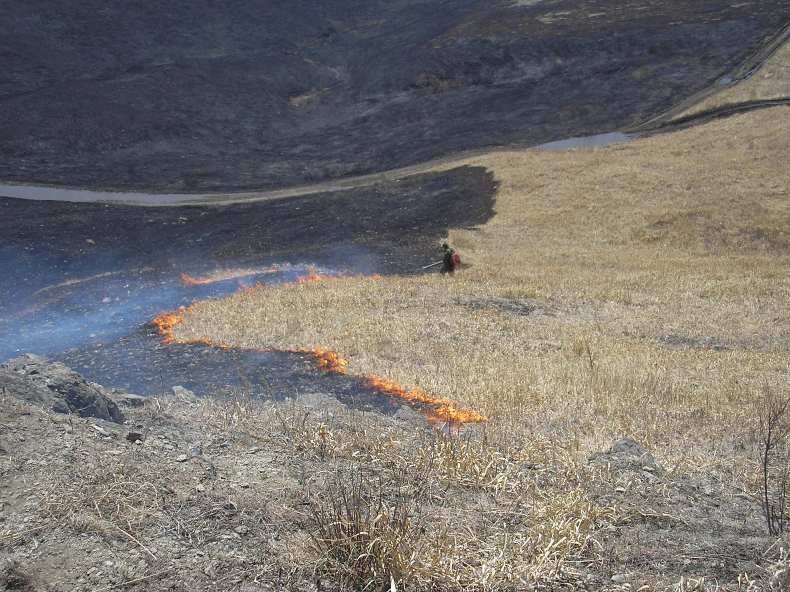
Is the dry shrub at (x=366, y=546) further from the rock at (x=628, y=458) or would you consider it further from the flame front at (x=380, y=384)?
the flame front at (x=380, y=384)

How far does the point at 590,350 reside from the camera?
46.6 ft

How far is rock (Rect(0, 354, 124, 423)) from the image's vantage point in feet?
22.9

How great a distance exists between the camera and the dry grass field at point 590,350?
185 inches

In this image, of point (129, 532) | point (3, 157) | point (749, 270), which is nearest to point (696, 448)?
point (129, 532)

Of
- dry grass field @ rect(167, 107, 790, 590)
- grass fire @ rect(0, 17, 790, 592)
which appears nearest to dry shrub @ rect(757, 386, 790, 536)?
grass fire @ rect(0, 17, 790, 592)

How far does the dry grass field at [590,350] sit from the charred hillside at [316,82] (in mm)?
9962

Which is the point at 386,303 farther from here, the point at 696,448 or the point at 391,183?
the point at 391,183

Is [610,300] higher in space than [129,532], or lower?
lower

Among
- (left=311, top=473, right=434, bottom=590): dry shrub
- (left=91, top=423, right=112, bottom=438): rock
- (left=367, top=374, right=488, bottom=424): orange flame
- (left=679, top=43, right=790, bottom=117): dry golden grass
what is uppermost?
(left=91, top=423, right=112, bottom=438): rock

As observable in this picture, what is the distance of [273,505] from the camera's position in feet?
16.4

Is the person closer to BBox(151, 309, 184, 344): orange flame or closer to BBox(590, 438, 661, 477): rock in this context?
BBox(151, 309, 184, 344): orange flame

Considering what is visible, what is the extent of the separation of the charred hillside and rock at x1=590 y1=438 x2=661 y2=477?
1452 inches

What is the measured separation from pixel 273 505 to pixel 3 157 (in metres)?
44.0

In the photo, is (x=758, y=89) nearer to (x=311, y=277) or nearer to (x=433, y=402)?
(x=311, y=277)
